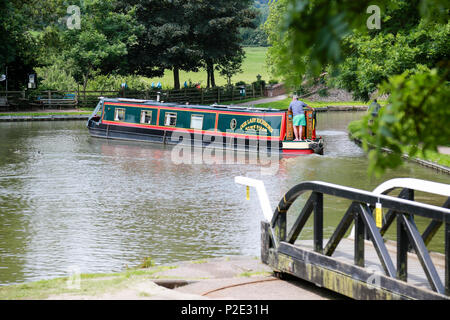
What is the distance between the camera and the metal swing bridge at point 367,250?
5766 mm

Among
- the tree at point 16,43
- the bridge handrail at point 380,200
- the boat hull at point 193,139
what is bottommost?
the boat hull at point 193,139

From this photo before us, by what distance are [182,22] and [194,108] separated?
78.7 feet

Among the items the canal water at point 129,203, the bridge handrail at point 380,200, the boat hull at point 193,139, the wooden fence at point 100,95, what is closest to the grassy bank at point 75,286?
the canal water at point 129,203

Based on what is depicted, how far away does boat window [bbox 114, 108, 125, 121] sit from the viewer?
94.2 ft

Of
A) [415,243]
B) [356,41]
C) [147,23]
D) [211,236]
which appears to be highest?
[147,23]

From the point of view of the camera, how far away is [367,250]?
25.5ft

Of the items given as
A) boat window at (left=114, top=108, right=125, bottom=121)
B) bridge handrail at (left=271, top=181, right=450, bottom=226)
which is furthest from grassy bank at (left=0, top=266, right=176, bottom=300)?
boat window at (left=114, top=108, right=125, bottom=121)

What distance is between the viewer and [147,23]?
160 ft

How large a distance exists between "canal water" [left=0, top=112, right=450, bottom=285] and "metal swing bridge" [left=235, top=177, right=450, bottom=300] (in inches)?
122

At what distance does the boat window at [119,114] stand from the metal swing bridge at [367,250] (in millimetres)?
20961

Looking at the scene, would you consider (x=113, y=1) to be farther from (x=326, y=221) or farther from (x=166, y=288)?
(x=166, y=288)

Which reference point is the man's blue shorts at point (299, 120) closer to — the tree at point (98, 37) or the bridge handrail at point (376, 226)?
the bridge handrail at point (376, 226)

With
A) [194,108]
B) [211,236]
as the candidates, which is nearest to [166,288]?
[211,236]

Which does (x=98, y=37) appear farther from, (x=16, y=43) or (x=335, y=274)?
(x=335, y=274)
